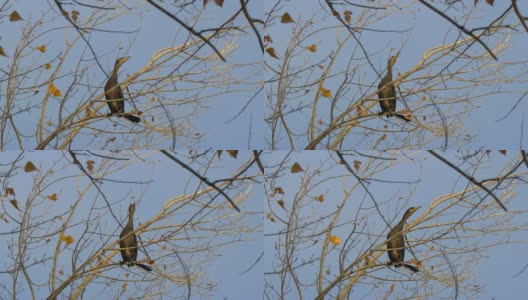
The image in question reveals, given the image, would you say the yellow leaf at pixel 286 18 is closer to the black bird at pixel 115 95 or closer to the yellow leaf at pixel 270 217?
the black bird at pixel 115 95

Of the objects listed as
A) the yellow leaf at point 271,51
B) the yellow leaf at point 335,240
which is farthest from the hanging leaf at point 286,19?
the yellow leaf at point 335,240

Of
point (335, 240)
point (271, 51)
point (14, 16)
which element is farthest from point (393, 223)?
point (14, 16)

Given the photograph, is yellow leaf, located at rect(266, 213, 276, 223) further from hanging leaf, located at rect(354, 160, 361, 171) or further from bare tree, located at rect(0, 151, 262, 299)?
hanging leaf, located at rect(354, 160, 361, 171)

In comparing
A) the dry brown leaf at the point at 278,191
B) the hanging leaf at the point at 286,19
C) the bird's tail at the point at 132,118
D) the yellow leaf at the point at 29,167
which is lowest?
the dry brown leaf at the point at 278,191

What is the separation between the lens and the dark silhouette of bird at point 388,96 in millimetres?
3547

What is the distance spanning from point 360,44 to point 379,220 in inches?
29.2

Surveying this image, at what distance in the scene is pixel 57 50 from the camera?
135 inches

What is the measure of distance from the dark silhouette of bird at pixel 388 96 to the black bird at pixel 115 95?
3.36ft

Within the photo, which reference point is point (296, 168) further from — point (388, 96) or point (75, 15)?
point (75, 15)

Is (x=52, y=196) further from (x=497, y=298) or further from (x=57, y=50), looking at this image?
(x=497, y=298)

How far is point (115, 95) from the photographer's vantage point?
3.46 meters

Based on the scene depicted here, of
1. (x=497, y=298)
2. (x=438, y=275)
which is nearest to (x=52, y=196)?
(x=438, y=275)

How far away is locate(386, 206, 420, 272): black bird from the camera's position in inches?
141

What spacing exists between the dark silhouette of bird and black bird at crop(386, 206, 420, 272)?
16.2 inches
